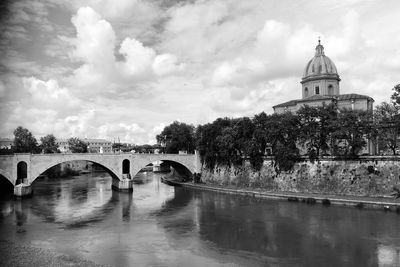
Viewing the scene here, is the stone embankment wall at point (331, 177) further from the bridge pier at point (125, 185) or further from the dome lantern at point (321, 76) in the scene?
the dome lantern at point (321, 76)

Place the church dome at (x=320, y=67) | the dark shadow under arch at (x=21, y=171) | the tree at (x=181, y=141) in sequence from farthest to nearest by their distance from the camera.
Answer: the tree at (x=181, y=141)
the church dome at (x=320, y=67)
the dark shadow under arch at (x=21, y=171)

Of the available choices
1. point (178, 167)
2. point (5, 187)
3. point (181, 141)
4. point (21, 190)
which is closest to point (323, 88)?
point (178, 167)

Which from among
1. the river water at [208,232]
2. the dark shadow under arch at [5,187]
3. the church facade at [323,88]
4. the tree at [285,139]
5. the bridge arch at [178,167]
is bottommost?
the river water at [208,232]

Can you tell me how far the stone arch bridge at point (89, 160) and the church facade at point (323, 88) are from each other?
827 inches

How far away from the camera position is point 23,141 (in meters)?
66.9

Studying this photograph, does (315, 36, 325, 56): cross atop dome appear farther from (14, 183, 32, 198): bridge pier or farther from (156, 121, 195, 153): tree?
(14, 183, 32, 198): bridge pier

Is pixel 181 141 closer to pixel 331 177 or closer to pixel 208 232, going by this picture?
pixel 331 177

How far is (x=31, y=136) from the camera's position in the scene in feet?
227

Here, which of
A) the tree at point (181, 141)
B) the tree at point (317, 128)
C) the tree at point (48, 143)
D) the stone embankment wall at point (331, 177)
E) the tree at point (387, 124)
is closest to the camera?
the stone embankment wall at point (331, 177)

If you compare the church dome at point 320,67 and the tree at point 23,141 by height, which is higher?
the church dome at point 320,67

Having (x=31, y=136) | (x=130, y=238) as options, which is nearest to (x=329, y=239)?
(x=130, y=238)

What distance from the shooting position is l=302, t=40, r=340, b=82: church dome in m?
56.4

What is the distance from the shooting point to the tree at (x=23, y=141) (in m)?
65.3

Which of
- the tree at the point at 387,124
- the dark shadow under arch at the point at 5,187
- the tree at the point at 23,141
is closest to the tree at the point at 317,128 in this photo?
the tree at the point at 387,124
